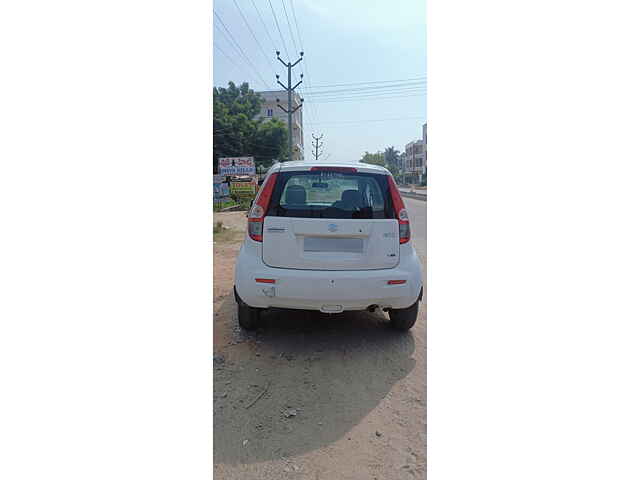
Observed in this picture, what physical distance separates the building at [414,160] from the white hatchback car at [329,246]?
61.9m

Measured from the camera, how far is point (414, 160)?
68.8m

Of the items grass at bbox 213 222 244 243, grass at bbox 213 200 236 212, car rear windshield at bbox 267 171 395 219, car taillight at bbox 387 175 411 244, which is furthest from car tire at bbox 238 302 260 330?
grass at bbox 213 200 236 212

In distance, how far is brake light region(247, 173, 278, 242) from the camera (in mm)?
2842

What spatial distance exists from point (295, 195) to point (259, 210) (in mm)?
313

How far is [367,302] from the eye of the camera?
2801 mm

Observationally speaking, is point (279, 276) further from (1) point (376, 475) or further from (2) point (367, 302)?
(1) point (376, 475)

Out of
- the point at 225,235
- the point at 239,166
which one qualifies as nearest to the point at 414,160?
the point at 239,166

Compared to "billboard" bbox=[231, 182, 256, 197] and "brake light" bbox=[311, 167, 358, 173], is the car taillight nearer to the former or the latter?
"brake light" bbox=[311, 167, 358, 173]

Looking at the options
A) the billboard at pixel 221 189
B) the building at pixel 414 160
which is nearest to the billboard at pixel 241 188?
the billboard at pixel 221 189

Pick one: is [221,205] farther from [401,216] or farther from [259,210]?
[401,216]

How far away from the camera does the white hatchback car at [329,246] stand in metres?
2.75

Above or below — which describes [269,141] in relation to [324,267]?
above

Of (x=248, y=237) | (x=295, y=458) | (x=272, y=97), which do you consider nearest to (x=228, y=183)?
(x=248, y=237)

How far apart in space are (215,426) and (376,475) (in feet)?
3.22
